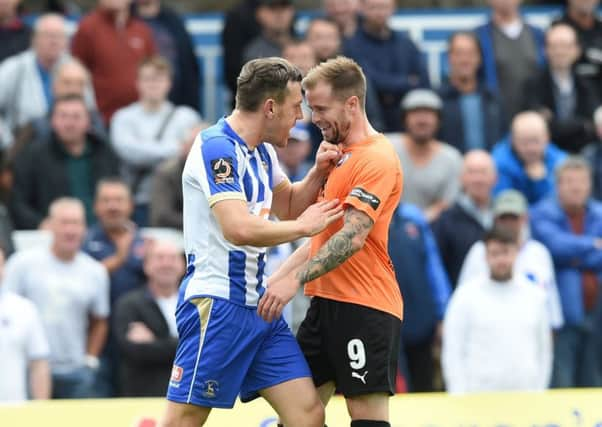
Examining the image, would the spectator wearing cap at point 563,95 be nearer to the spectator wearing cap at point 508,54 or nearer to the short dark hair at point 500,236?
the spectator wearing cap at point 508,54

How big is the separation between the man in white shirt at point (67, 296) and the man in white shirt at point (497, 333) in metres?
2.56

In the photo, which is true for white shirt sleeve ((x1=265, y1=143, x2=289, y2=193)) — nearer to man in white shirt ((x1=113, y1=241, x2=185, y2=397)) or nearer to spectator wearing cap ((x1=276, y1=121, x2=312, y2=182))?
man in white shirt ((x1=113, y1=241, x2=185, y2=397))

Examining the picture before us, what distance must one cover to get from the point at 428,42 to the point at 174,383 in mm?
8517

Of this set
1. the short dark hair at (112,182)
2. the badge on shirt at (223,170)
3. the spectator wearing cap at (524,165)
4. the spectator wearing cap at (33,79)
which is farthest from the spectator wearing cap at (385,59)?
the badge on shirt at (223,170)

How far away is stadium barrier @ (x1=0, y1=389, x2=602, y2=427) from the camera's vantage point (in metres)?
8.98

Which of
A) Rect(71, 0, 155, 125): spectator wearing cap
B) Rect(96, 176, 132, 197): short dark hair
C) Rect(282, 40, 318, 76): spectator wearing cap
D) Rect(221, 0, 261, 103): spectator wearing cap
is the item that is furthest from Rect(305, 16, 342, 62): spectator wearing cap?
Rect(96, 176, 132, 197): short dark hair

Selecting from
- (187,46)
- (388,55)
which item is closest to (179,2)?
(187,46)

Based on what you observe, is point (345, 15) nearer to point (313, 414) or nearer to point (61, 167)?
point (61, 167)

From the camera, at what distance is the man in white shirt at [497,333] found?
10562mm

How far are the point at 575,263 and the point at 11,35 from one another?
5446 millimetres

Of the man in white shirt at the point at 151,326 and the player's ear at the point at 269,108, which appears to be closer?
the player's ear at the point at 269,108

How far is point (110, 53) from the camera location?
528 inches

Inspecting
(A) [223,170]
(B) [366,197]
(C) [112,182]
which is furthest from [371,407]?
(C) [112,182]

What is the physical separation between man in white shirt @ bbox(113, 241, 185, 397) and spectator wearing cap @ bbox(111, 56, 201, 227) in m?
1.74
